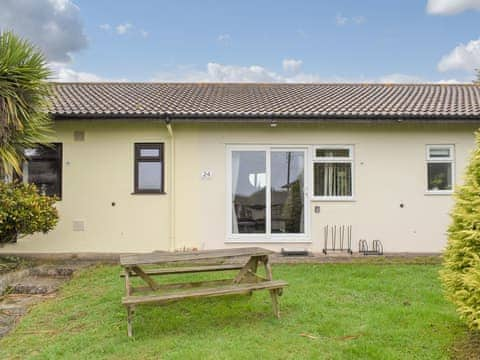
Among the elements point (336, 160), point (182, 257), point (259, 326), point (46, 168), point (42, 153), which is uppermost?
point (42, 153)

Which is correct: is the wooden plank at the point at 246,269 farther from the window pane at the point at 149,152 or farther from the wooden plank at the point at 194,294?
the window pane at the point at 149,152

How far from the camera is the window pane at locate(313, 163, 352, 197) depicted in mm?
9117

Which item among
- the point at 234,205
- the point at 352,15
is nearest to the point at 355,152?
the point at 234,205

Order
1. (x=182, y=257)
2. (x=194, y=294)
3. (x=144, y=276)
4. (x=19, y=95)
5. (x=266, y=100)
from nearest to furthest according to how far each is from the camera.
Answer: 1. (x=194, y=294)
2. (x=182, y=257)
3. (x=144, y=276)
4. (x=19, y=95)
5. (x=266, y=100)

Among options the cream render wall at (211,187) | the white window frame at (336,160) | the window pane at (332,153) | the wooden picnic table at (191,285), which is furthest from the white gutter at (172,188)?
the wooden picnic table at (191,285)

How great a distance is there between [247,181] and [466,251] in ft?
19.1

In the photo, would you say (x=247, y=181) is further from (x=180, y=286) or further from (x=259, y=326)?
(x=259, y=326)

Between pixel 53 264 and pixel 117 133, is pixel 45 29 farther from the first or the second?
pixel 53 264

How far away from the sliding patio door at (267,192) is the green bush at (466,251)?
5.04 meters

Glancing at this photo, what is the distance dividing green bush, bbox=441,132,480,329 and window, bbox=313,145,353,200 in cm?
500

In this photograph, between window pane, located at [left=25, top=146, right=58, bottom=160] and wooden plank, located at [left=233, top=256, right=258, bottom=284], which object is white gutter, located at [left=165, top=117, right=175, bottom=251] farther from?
wooden plank, located at [left=233, top=256, right=258, bottom=284]

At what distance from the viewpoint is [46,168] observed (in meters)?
9.03

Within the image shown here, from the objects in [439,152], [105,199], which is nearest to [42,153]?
[105,199]

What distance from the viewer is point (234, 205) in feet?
29.8
